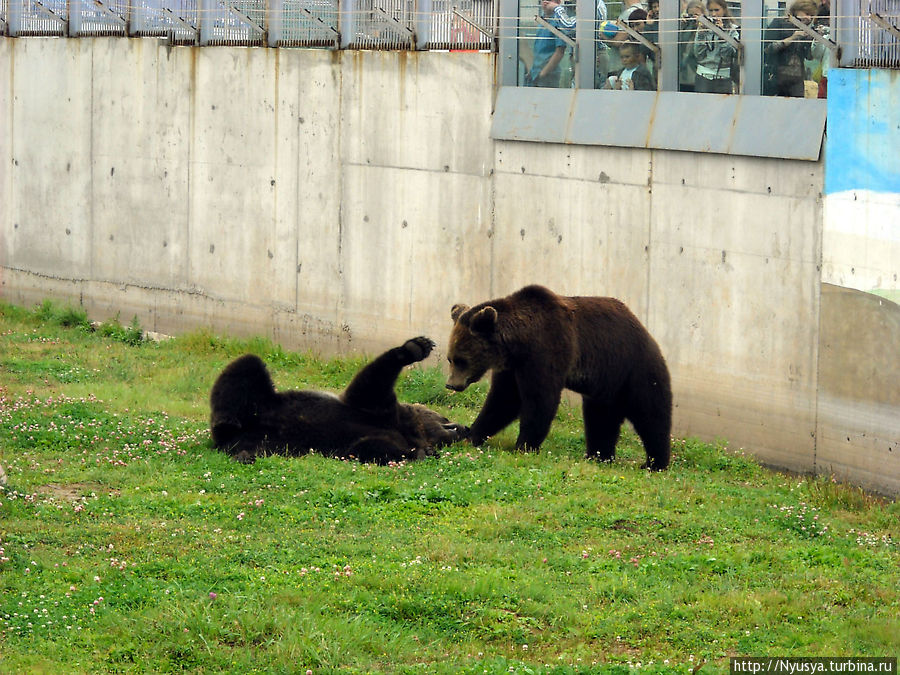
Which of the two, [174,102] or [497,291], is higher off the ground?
[174,102]

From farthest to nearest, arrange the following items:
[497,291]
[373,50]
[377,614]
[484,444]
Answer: [373,50] < [497,291] < [484,444] < [377,614]

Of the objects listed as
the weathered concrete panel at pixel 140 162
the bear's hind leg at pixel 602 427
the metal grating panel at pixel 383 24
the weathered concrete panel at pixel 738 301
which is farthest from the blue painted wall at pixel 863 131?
the weathered concrete panel at pixel 140 162

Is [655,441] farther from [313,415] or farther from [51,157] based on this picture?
[51,157]

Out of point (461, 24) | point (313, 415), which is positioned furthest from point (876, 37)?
point (313, 415)

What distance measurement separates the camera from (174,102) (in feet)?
65.7

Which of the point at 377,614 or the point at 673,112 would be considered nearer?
the point at 377,614

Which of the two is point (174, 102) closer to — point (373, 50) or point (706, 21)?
point (373, 50)

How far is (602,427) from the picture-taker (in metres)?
12.5

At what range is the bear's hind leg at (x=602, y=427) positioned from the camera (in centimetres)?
1250

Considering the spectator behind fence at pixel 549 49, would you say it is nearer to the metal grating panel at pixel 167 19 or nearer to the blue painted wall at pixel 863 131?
the blue painted wall at pixel 863 131

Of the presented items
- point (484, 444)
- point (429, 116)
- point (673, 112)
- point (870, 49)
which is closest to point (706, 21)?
point (673, 112)

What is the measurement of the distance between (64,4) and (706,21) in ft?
38.8

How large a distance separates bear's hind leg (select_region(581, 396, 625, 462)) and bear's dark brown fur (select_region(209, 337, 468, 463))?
6.15 ft

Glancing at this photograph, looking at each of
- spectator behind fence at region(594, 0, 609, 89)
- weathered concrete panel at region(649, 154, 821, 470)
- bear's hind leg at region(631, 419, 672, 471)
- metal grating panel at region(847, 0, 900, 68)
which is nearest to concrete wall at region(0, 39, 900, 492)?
weathered concrete panel at region(649, 154, 821, 470)
